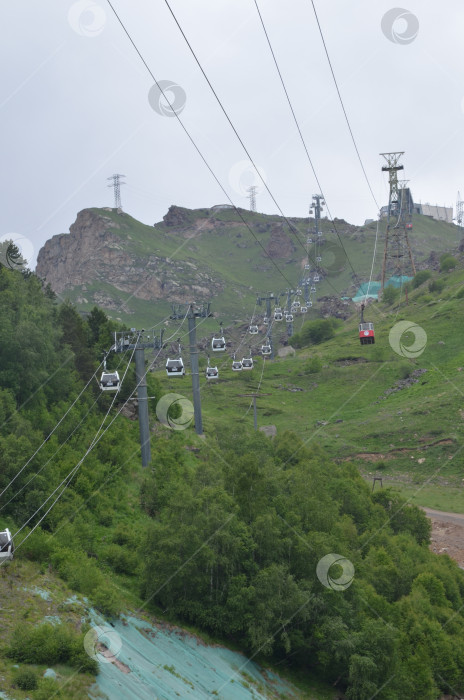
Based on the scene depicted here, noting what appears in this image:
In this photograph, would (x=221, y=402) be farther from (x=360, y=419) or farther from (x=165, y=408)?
(x=165, y=408)

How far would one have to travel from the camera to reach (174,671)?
91.9 feet

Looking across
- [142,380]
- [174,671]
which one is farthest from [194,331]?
[174,671]

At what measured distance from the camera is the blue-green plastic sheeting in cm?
2464

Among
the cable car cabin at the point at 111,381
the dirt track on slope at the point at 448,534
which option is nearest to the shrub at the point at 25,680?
the cable car cabin at the point at 111,381

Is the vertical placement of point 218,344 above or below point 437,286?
below

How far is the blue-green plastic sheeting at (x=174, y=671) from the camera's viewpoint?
24.6m

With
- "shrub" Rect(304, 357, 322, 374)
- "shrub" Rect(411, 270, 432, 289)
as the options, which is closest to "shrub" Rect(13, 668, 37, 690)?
"shrub" Rect(304, 357, 322, 374)

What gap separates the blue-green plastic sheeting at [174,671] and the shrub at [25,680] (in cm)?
221

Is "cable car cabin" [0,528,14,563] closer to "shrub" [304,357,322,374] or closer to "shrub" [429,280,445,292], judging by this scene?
"shrub" [304,357,322,374]

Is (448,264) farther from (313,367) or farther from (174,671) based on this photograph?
(174,671)

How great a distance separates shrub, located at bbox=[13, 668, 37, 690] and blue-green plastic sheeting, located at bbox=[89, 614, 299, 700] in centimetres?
221

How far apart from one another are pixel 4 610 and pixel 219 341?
1185 inches

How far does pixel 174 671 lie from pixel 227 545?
6.87 m

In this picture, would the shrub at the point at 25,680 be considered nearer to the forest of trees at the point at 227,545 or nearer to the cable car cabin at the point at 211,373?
the forest of trees at the point at 227,545
